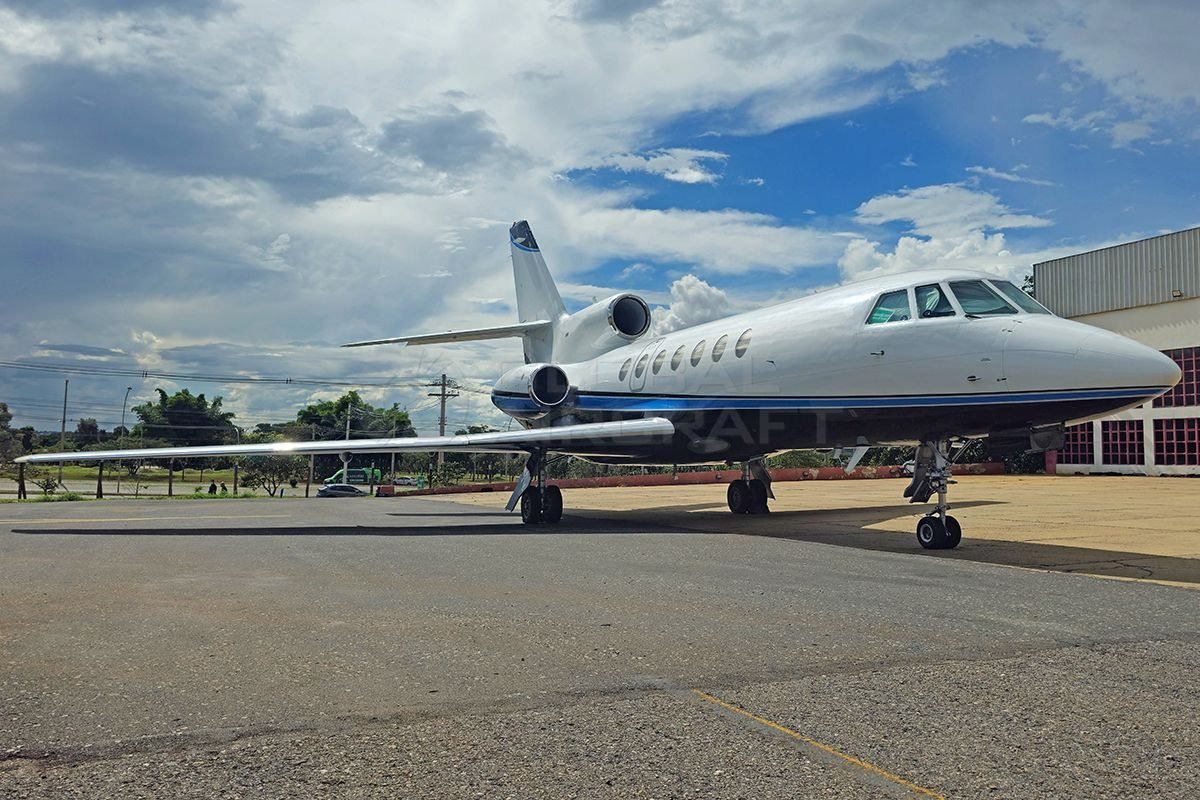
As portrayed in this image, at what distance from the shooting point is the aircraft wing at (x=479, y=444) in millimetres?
15117

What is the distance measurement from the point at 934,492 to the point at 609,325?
32.2 ft

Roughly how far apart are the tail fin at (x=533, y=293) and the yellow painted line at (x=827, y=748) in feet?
59.7

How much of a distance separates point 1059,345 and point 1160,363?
90 cm

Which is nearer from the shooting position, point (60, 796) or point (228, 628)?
point (60, 796)

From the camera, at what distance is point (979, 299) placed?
10445 millimetres

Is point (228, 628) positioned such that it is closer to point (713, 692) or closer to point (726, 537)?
point (713, 692)

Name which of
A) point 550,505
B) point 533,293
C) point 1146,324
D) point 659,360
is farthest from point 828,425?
point 1146,324

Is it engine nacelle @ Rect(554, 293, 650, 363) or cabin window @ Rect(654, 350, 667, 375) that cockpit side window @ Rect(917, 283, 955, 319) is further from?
engine nacelle @ Rect(554, 293, 650, 363)

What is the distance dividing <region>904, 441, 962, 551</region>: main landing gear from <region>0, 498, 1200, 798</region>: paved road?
1.73 meters

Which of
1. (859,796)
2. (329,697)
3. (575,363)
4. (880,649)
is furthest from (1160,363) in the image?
(575,363)

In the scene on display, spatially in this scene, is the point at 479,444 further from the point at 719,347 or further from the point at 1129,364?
the point at 1129,364

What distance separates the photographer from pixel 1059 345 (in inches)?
366

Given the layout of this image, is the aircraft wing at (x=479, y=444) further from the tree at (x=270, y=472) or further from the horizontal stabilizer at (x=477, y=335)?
the tree at (x=270, y=472)

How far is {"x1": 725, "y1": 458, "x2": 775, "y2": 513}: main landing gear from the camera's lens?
1766 centimetres
